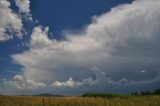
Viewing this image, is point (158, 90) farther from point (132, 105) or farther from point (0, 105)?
point (0, 105)

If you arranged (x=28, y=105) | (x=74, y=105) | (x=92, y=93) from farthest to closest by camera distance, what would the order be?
(x=92, y=93) → (x=74, y=105) → (x=28, y=105)

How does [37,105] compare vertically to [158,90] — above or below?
below

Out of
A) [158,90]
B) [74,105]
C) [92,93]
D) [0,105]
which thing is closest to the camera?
[0,105]

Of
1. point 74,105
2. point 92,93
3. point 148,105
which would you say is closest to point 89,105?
point 74,105

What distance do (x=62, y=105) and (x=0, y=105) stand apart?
543 centimetres

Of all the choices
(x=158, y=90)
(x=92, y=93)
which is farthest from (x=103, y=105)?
(x=158, y=90)

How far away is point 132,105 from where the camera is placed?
2206cm

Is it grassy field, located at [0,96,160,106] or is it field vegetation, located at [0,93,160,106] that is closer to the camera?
grassy field, located at [0,96,160,106]

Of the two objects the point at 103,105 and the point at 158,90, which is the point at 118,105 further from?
the point at 158,90

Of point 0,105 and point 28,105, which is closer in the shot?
point 0,105

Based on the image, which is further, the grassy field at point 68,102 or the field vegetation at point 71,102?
the field vegetation at point 71,102

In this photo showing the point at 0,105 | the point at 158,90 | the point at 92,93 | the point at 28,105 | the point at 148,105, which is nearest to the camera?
the point at 0,105

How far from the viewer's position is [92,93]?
53500mm

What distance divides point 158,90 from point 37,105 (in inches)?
2385
